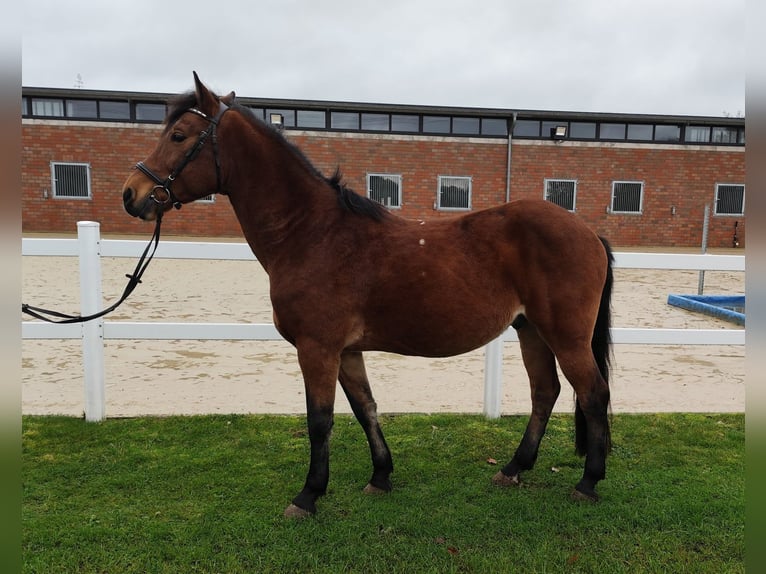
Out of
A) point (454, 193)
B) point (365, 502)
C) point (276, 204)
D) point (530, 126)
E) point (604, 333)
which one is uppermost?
point (530, 126)

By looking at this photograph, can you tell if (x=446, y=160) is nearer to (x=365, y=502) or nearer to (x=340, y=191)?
(x=340, y=191)

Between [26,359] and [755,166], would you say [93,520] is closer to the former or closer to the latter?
[755,166]

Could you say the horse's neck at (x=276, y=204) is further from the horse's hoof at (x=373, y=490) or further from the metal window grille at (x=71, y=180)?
the metal window grille at (x=71, y=180)

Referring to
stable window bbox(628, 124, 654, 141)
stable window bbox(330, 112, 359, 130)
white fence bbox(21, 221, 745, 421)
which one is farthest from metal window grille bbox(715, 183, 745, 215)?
white fence bbox(21, 221, 745, 421)

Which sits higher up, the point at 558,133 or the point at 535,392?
the point at 558,133

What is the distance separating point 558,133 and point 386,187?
6.75m

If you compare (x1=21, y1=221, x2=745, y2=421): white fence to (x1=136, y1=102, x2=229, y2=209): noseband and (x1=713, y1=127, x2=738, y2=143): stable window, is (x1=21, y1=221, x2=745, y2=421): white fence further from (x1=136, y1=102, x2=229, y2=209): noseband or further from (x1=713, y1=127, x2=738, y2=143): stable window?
(x1=713, y1=127, x2=738, y2=143): stable window

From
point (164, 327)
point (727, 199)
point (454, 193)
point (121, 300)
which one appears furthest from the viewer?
point (727, 199)

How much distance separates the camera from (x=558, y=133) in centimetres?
1880

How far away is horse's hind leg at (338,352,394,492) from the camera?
3.12 metres

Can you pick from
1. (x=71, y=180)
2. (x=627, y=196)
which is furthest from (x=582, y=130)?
(x=71, y=180)

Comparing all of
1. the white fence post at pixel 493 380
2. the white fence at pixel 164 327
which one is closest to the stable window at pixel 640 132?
the white fence at pixel 164 327

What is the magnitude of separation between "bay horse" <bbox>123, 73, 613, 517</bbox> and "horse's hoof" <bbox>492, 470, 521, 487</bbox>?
0.36m

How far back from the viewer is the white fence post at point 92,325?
402 cm
